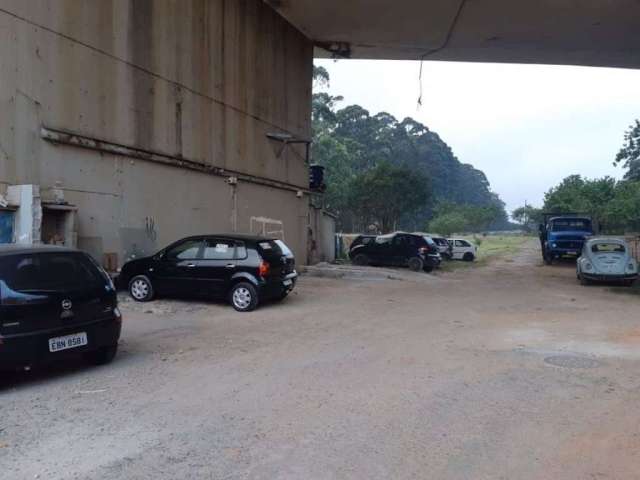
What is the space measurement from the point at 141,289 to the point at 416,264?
13.0 meters

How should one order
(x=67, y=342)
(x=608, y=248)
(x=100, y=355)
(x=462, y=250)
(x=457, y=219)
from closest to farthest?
1. (x=67, y=342)
2. (x=100, y=355)
3. (x=608, y=248)
4. (x=462, y=250)
5. (x=457, y=219)

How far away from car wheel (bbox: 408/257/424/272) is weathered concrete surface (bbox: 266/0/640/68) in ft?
27.7

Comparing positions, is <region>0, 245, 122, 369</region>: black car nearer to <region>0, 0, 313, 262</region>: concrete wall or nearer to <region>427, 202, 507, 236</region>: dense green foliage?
<region>0, 0, 313, 262</region>: concrete wall

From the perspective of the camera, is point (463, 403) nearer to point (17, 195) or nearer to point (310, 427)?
point (310, 427)

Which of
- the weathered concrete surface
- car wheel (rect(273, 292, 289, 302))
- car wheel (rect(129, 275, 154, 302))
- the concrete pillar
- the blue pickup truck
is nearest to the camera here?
the concrete pillar

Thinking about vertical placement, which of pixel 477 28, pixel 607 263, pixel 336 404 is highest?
pixel 477 28

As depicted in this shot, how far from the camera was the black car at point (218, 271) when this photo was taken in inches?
424

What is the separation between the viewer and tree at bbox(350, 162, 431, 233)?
44.2m

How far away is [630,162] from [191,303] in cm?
5550

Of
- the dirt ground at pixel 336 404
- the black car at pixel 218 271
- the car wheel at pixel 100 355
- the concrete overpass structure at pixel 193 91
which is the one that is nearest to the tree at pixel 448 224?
the concrete overpass structure at pixel 193 91

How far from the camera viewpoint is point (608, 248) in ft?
56.9

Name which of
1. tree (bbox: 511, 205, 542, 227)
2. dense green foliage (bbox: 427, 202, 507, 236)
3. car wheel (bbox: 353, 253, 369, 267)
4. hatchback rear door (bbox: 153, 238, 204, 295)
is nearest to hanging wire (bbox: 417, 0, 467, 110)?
car wheel (bbox: 353, 253, 369, 267)

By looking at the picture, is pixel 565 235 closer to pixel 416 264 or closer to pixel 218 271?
pixel 416 264

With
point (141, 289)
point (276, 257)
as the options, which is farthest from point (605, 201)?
point (141, 289)
